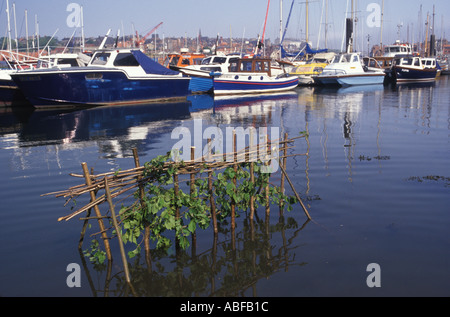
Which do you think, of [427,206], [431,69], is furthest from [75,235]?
[431,69]

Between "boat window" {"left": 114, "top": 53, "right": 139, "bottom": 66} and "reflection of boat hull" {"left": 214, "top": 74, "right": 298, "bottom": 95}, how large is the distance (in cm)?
720

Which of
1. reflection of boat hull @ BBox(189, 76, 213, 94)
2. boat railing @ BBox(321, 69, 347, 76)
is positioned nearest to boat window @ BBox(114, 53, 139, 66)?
reflection of boat hull @ BBox(189, 76, 213, 94)

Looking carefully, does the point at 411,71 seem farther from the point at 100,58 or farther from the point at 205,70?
the point at 100,58

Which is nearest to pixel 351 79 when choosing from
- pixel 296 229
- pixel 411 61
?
pixel 411 61

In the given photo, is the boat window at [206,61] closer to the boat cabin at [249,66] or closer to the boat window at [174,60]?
the boat cabin at [249,66]

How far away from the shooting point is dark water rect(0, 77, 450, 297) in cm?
624

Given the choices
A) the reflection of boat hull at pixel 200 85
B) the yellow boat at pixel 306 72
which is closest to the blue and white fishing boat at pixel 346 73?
the yellow boat at pixel 306 72

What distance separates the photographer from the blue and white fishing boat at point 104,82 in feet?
84.0

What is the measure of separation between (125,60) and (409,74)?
3136cm

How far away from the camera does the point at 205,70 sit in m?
35.9

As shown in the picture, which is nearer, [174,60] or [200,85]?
[200,85]

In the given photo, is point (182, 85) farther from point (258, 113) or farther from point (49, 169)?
point (49, 169)

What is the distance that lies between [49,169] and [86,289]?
6.76 meters

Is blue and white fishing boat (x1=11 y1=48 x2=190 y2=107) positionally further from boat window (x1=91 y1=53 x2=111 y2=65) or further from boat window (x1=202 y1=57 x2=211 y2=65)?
boat window (x1=202 y1=57 x2=211 y2=65)
